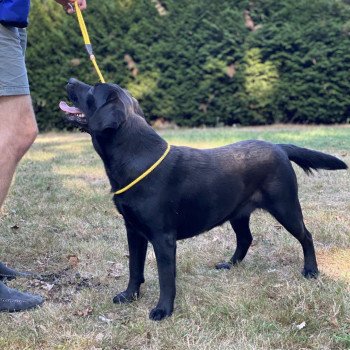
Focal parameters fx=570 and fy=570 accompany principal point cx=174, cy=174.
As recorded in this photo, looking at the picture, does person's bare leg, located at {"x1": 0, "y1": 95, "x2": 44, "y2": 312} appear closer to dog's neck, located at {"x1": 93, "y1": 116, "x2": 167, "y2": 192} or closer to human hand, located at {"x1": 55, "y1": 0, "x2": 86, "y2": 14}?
dog's neck, located at {"x1": 93, "y1": 116, "x2": 167, "y2": 192}

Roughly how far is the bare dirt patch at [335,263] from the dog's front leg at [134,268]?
1.23m

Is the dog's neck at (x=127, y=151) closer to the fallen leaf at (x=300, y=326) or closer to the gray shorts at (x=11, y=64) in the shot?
the gray shorts at (x=11, y=64)

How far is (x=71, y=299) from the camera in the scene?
136 inches

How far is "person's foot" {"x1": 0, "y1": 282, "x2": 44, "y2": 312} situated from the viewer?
129 inches

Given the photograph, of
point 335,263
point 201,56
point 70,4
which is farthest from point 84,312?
point 201,56

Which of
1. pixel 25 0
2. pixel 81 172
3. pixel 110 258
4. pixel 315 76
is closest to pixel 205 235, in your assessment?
pixel 110 258

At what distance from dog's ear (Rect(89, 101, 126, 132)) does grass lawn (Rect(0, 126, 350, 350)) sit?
105 centimetres

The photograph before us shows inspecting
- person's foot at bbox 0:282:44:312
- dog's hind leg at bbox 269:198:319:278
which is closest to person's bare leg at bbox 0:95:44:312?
person's foot at bbox 0:282:44:312

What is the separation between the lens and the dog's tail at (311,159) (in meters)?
3.86

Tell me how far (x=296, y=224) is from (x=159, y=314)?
1.13m

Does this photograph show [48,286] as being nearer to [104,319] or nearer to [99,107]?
[104,319]

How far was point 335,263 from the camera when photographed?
3.93 m

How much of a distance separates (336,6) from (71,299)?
39.0ft

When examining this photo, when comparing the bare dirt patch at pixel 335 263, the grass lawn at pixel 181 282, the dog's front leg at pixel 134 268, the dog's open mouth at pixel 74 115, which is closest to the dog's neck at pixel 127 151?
the dog's open mouth at pixel 74 115
